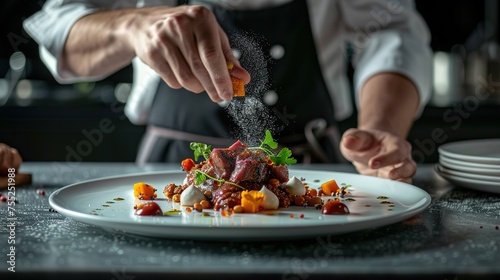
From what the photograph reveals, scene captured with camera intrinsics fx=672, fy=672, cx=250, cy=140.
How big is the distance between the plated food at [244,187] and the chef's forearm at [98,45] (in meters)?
0.46

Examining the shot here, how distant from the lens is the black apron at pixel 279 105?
6.64 feet

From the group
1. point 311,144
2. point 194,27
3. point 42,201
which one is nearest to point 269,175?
point 194,27

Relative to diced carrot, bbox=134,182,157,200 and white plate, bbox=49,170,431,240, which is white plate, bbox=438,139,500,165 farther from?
diced carrot, bbox=134,182,157,200

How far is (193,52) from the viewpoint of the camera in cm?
127

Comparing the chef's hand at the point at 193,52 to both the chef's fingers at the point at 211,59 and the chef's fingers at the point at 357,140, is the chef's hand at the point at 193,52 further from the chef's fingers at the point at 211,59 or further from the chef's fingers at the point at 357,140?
the chef's fingers at the point at 357,140

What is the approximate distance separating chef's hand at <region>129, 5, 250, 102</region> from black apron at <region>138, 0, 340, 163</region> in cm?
61

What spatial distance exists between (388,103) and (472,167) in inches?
19.2

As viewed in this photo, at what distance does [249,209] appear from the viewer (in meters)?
1.13

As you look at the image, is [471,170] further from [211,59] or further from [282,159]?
[211,59]

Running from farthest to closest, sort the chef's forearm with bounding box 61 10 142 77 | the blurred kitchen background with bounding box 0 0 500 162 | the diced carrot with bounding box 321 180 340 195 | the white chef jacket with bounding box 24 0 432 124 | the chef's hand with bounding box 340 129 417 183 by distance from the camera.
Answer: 1. the blurred kitchen background with bounding box 0 0 500 162
2. the white chef jacket with bounding box 24 0 432 124
3. the chef's forearm with bounding box 61 10 142 77
4. the chef's hand with bounding box 340 129 417 183
5. the diced carrot with bounding box 321 180 340 195

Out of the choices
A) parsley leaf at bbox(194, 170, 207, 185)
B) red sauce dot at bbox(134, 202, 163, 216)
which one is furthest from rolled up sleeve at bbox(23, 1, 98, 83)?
red sauce dot at bbox(134, 202, 163, 216)

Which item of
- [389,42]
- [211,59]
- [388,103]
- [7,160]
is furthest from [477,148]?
[7,160]

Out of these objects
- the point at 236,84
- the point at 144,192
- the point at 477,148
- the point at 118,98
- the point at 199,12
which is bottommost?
the point at 118,98

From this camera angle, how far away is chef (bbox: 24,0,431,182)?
1754mm
